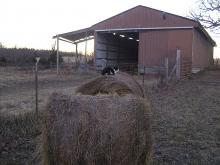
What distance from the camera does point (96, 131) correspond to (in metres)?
4.27

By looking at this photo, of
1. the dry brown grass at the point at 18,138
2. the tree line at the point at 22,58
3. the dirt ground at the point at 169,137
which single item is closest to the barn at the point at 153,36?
the tree line at the point at 22,58

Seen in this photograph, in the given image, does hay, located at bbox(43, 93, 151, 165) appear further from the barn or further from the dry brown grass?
the barn

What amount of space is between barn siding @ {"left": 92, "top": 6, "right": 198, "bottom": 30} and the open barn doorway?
2.99 feet

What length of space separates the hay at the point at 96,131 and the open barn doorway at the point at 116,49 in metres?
23.1

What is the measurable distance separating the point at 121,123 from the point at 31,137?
117 inches

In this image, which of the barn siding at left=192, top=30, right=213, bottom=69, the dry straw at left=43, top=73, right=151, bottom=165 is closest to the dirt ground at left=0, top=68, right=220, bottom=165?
the dry straw at left=43, top=73, right=151, bottom=165

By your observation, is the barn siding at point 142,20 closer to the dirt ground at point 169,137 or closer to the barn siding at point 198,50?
the barn siding at point 198,50

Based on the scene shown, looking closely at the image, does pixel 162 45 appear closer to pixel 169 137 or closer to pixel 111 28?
pixel 111 28

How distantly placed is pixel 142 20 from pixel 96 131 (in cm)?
2267

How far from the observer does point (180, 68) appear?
73.6 ft

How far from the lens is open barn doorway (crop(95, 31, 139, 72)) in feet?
93.7

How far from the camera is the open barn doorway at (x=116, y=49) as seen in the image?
28.6 meters

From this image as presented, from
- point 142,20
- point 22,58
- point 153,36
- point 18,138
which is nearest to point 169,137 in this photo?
point 18,138

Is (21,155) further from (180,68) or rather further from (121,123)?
(180,68)
